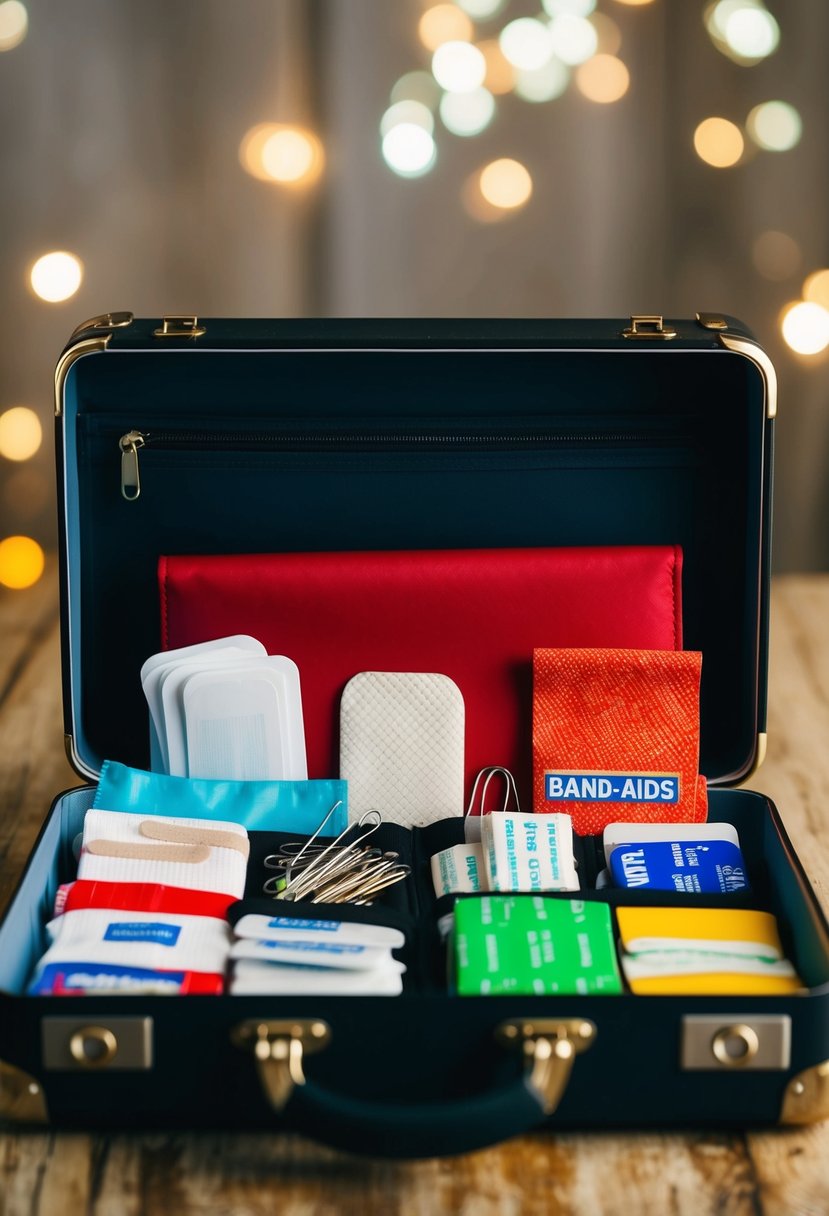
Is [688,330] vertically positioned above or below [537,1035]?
above

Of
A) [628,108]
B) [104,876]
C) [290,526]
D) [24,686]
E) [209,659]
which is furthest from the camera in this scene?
[628,108]

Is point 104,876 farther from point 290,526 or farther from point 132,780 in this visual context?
point 290,526

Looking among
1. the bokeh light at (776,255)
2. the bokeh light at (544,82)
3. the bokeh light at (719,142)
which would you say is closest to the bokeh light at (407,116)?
the bokeh light at (544,82)

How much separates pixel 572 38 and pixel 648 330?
82 centimetres

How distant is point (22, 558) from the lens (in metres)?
1.66

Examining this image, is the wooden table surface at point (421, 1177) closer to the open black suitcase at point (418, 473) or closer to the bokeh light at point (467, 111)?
the open black suitcase at point (418, 473)

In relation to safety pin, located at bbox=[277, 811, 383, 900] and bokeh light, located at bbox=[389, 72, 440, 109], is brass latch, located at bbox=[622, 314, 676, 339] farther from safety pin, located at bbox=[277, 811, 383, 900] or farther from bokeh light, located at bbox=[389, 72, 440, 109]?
bokeh light, located at bbox=[389, 72, 440, 109]

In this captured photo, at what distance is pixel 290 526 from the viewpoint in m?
0.98

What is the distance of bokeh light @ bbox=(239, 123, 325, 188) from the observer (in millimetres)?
1545

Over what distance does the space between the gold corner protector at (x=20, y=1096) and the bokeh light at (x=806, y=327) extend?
4.35 ft

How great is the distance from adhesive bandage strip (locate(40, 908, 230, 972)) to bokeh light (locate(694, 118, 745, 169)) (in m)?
1.21

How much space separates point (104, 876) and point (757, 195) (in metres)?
1.22

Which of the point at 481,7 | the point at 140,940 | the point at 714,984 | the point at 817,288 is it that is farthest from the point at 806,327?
the point at 140,940

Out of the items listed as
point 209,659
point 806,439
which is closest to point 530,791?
point 209,659
